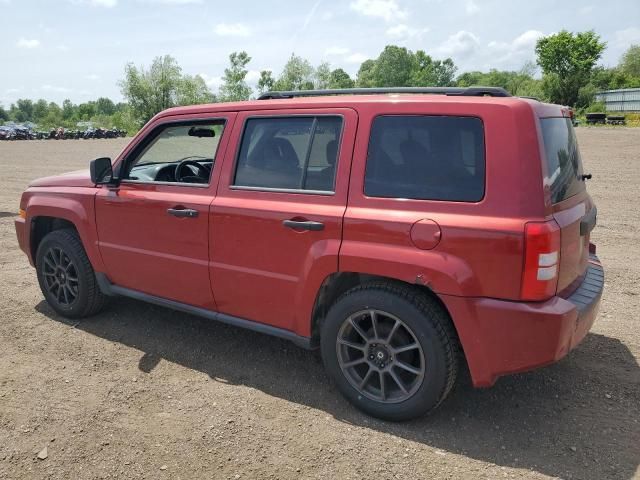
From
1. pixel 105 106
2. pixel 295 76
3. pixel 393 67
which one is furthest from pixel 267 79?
pixel 105 106

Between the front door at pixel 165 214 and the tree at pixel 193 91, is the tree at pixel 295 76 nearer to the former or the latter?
the tree at pixel 193 91

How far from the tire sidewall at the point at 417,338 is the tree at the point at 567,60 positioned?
5752 cm

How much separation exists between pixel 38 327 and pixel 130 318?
76cm

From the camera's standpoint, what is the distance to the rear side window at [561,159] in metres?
2.68

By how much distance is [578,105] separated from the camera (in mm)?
50344

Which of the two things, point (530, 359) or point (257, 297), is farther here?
point (257, 297)

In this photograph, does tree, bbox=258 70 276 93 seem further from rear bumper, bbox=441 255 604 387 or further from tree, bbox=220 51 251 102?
rear bumper, bbox=441 255 604 387

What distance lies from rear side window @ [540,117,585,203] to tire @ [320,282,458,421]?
0.91 meters

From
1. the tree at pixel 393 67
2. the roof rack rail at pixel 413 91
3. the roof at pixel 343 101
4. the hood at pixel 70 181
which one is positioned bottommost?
the hood at pixel 70 181

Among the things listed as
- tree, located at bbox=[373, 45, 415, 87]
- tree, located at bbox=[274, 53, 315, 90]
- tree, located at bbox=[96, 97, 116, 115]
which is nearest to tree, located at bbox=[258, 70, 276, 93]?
tree, located at bbox=[274, 53, 315, 90]

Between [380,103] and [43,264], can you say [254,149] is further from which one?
[43,264]

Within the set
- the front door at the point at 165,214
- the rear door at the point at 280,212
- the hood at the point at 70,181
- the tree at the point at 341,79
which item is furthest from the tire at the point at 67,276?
→ the tree at the point at 341,79

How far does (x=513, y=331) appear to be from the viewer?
259cm

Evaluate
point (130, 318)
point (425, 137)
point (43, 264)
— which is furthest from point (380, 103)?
point (43, 264)
